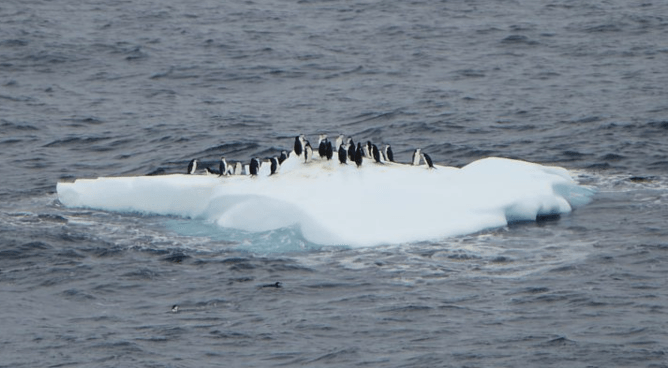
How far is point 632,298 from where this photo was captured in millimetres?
29422

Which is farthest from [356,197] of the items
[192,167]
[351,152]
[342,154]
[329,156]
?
[192,167]

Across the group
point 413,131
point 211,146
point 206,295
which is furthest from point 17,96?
point 206,295

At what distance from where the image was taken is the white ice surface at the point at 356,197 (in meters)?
33.9

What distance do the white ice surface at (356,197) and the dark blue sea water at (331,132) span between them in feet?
A: 1.86

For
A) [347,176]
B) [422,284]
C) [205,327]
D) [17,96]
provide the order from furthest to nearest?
[17,96], [347,176], [422,284], [205,327]

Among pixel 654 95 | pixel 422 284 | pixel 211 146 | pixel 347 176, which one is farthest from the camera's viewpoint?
pixel 654 95

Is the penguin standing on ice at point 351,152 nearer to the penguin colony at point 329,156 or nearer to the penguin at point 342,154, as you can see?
the penguin colony at point 329,156

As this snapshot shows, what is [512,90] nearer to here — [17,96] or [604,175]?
[604,175]

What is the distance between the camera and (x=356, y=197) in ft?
114

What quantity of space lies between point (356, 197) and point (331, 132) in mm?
11771

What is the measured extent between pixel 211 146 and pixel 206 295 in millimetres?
15007

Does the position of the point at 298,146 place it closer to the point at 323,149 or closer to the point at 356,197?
the point at 323,149

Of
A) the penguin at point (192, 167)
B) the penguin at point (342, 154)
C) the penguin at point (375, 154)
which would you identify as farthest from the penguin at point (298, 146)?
the penguin at point (192, 167)

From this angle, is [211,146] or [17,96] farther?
[17,96]
